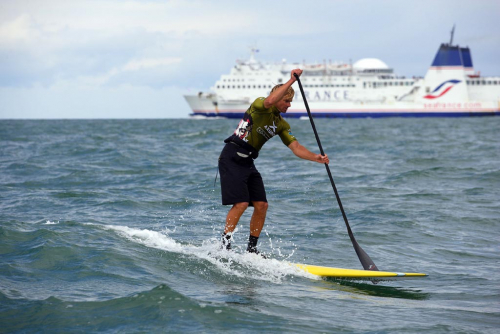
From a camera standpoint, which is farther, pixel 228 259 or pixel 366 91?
pixel 366 91

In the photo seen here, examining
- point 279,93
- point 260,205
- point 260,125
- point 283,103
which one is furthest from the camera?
point 260,205

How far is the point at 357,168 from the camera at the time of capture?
17734 millimetres

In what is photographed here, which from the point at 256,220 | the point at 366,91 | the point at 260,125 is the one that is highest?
the point at 366,91

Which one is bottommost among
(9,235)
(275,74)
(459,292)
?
(459,292)

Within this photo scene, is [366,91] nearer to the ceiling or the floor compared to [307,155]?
nearer to the ceiling

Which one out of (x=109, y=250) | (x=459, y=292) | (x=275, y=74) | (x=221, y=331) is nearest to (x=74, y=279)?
(x=109, y=250)

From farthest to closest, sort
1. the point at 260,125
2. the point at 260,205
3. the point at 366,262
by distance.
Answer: the point at 260,205 < the point at 366,262 < the point at 260,125

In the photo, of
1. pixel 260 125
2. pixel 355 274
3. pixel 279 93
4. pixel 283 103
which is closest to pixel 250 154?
pixel 260 125

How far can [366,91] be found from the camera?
87125 millimetres

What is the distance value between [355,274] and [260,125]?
184 centimetres

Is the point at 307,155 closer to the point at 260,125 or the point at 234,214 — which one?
the point at 260,125

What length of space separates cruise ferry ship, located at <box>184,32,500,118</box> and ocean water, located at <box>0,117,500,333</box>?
71.0 metres

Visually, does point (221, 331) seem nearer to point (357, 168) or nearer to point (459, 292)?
point (459, 292)

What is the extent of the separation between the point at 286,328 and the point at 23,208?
6809mm
